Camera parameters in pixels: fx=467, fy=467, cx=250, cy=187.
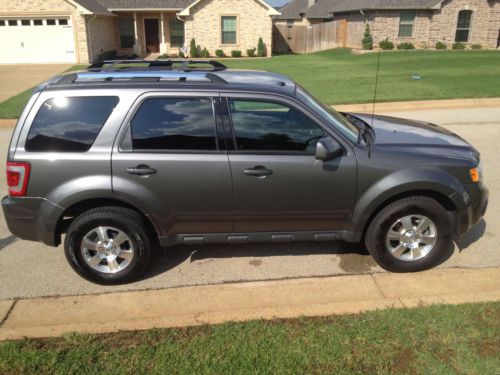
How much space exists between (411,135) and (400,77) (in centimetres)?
1549

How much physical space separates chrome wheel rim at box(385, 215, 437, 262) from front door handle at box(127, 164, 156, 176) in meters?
2.28

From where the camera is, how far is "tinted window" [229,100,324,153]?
4.26 metres

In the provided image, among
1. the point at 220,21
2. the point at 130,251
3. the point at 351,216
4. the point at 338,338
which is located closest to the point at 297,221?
the point at 351,216

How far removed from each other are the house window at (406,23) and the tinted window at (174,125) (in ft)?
105

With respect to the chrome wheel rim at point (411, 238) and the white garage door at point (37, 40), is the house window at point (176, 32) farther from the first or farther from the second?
the chrome wheel rim at point (411, 238)

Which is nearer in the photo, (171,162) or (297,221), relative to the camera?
(171,162)

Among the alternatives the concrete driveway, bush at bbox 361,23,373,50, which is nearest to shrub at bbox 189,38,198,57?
the concrete driveway

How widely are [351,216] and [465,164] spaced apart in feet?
3.87

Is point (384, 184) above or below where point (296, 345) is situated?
above

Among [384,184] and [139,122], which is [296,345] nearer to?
[384,184]

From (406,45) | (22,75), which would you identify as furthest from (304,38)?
(22,75)

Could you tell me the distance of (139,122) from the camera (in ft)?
13.7

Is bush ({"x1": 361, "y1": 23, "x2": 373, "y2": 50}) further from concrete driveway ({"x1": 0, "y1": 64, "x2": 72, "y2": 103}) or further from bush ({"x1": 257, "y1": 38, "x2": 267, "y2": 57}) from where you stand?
concrete driveway ({"x1": 0, "y1": 64, "x2": 72, "y2": 103})

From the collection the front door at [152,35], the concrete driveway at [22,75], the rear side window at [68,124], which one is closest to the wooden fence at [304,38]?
the front door at [152,35]
